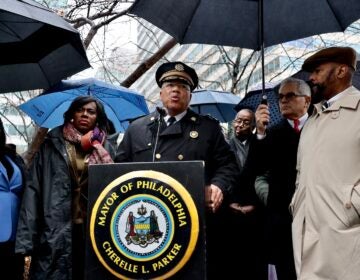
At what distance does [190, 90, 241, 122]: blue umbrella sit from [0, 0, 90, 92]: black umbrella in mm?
3398

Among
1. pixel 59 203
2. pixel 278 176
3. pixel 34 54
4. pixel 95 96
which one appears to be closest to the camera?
pixel 278 176

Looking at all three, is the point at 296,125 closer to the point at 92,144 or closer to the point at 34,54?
the point at 92,144

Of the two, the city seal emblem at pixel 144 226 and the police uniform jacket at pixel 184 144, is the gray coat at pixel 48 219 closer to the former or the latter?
the police uniform jacket at pixel 184 144

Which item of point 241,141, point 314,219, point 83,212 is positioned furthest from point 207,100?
point 314,219

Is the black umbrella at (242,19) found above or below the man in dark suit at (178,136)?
above

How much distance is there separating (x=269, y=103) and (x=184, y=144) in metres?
2.65

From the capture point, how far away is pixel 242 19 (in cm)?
381

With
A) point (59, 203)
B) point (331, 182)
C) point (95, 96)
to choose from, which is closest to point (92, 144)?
point (59, 203)

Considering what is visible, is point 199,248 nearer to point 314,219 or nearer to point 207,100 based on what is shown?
point 314,219

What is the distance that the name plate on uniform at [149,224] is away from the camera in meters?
2.30

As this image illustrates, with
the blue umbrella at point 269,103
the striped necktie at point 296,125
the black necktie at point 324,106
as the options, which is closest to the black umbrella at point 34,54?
the striped necktie at point 296,125

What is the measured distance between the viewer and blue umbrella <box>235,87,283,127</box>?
17.7ft

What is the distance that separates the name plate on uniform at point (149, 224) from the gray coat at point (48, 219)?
114cm

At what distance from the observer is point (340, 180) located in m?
2.52
